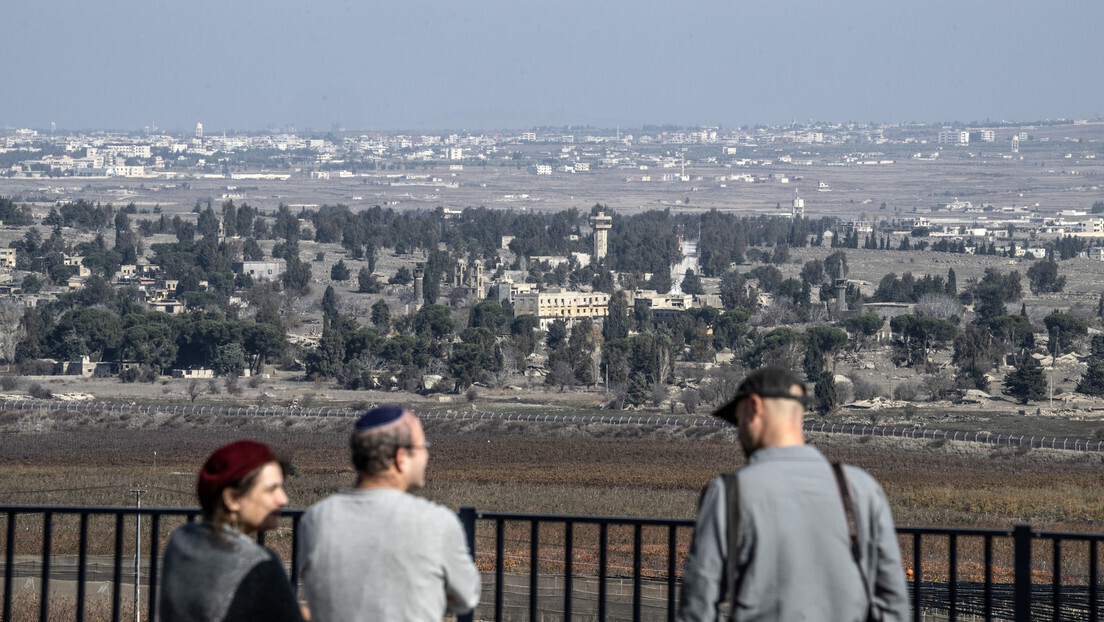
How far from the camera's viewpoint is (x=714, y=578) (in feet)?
13.0

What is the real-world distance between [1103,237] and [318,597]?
8044 inches

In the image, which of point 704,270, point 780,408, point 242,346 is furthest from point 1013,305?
point 780,408

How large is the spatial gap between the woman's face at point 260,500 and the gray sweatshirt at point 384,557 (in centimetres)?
14

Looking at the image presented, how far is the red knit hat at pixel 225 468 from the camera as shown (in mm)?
3930

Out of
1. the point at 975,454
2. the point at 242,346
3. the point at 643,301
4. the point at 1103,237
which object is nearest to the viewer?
the point at 975,454

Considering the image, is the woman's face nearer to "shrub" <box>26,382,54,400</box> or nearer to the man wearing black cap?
the man wearing black cap

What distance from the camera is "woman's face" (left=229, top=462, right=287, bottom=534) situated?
398cm

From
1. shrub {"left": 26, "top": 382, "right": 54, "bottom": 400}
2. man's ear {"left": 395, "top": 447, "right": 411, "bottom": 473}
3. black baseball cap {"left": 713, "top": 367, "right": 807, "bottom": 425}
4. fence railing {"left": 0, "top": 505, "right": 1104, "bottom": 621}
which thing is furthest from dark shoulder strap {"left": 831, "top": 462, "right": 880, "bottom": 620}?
shrub {"left": 26, "top": 382, "right": 54, "bottom": 400}

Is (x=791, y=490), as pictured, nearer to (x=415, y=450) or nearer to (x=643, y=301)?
(x=415, y=450)

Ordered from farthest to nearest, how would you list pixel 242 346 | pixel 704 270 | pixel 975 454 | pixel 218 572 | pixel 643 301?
pixel 704 270 → pixel 643 301 → pixel 242 346 → pixel 975 454 → pixel 218 572

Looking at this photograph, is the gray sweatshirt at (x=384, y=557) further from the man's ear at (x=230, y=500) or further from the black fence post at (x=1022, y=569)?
the black fence post at (x=1022, y=569)

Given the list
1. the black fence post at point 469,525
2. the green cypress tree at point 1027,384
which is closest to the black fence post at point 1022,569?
the black fence post at point 469,525

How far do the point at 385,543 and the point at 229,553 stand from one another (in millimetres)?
432

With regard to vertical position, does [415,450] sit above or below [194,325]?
above
